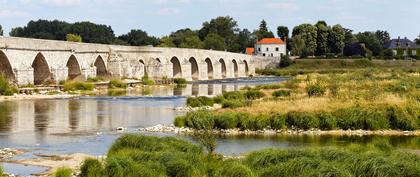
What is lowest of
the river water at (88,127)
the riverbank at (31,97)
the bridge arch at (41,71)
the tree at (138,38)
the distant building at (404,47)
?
the river water at (88,127)

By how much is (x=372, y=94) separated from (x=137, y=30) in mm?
99612

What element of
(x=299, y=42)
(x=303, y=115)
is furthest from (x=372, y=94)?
(x=299, y=42)

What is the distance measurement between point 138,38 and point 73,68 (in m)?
65.0

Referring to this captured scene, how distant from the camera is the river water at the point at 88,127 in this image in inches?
853

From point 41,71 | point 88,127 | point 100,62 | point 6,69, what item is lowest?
point 88,127

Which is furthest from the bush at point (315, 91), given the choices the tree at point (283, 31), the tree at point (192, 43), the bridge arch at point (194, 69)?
the tree at point (283, 31)

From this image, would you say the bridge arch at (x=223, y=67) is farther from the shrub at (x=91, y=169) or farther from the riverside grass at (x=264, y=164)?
the shrub at (x=91, y=169)

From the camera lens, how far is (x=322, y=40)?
12169 centimetres

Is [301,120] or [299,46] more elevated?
[299,46]

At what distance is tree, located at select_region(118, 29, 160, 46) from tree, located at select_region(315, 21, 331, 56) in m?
28.2

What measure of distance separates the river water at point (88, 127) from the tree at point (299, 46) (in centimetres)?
7597

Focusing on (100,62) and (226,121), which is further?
(100,62)

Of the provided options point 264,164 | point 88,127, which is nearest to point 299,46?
point 88,127

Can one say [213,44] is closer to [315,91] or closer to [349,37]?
[349,37]
